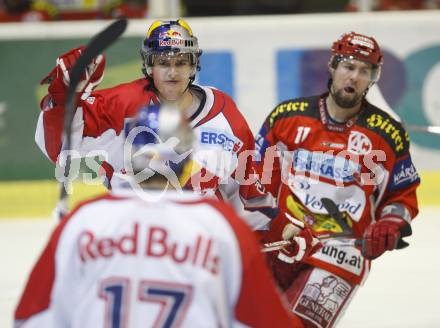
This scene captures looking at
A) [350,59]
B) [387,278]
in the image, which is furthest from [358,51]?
[387,278]

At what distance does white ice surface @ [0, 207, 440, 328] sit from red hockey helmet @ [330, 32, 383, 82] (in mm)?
1195

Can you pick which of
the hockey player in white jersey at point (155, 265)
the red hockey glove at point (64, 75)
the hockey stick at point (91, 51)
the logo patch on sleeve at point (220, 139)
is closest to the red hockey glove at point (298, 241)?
the logo patch on sleeve at point (220, 139)

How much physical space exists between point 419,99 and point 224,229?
4.66 meters

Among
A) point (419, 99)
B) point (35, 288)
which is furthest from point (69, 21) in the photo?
point (35, 288)

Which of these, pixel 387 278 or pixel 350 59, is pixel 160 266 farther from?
pixel 387 278

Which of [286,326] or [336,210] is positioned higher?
[286,326]

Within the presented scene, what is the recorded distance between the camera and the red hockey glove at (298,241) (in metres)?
3.68

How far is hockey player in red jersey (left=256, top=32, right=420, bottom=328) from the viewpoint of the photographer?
12.4 feet

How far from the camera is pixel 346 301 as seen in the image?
376 centimetres

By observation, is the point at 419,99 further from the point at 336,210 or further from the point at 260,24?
the point at 336,210

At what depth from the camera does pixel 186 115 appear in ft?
11.7

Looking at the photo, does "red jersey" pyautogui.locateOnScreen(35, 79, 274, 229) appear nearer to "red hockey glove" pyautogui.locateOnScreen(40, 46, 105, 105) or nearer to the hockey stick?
"red hockey glove" pyautogui.locateOnScreen(40, 46, 105, 105)

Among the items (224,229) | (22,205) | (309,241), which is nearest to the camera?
(224,229)

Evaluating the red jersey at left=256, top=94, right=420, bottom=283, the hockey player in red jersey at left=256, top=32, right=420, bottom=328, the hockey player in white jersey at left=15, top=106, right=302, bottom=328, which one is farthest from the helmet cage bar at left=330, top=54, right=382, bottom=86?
the hockey player in white jersey at left=15, top=106, right=302, bottom=328
